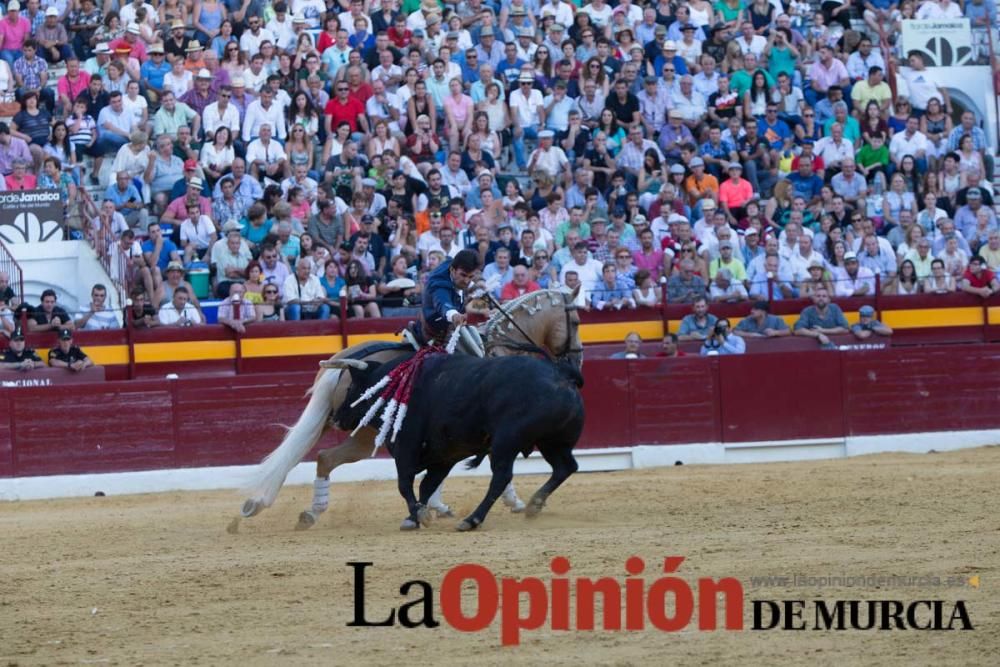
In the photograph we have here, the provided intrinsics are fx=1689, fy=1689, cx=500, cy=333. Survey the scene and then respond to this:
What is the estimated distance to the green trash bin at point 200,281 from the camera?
1680 cm

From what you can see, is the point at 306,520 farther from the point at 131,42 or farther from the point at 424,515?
the point at 131,42

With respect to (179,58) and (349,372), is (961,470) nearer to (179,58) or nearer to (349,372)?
(349,372)

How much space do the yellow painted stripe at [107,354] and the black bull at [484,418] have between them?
6.21 meters

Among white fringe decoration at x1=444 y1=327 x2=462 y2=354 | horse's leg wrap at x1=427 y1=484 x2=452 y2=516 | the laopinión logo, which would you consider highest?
white fringe decoration at x1=444 y1=327 x2=462 y2=354

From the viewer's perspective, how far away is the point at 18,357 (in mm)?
15797

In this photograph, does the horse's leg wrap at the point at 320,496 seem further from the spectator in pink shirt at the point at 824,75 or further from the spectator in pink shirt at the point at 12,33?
the spectator in pink shirt at the point at 824,75

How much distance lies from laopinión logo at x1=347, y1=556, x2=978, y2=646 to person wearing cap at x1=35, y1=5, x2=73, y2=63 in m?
11.8

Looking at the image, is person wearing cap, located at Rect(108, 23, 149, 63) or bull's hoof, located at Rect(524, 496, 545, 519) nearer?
bull's hoof, located at Rect(524, 496, 545, 519)

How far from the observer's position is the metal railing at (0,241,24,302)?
16.4m

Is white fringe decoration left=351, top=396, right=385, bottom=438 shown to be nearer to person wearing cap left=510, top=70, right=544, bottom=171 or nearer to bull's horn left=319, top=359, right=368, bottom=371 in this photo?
bull's horn left=319, top=359, right=368, bottom=371

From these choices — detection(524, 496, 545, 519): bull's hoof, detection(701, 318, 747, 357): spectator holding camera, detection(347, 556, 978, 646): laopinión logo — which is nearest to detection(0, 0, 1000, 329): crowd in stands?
detection(701, 318, 747, 357): spectator holding camera

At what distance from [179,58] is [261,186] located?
1999mm

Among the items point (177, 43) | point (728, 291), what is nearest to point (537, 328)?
point (728, 291)

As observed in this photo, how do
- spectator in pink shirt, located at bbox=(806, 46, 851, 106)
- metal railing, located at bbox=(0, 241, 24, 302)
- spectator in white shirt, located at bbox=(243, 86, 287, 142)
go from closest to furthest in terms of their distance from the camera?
metal railing, located at bbox=(0, 241, 24, 302) < spectator in white shirt, located at bbox=(243, 86, 287, 142) < spectator in pink shirt, located at bbox=(806, 46, 851, 106)
